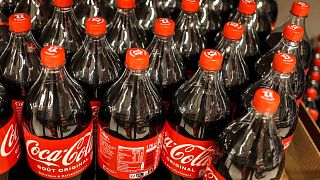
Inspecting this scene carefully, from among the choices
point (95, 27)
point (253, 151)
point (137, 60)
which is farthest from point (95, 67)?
point (253, 151)

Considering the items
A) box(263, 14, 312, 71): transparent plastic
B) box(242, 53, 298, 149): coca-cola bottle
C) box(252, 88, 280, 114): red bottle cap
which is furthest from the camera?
box(263, 14, 312, 71): transparent plastic

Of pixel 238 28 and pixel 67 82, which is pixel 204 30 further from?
pixel 67 82

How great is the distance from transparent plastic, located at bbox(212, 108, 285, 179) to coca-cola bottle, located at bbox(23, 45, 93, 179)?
367mm

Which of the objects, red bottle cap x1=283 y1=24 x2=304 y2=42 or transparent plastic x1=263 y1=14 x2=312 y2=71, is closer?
red bottle cap x1=283 y1=24 x2=304 y2=42

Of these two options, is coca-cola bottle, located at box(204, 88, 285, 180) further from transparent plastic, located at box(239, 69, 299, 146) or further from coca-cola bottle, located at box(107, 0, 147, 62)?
coca-cola bottle, located at box(107, 0, 147, 62)

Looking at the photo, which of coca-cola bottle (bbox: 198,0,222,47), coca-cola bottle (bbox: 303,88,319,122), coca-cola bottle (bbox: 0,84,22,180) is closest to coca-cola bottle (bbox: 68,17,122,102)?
coca-cola bottle (bbox: 0,84,22,180)

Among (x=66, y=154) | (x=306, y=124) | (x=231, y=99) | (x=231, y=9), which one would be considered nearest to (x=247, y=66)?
(x=231, y=99)

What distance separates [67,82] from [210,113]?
37cm

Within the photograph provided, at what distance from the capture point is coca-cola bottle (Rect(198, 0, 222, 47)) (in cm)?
153

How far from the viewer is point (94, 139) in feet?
4.22

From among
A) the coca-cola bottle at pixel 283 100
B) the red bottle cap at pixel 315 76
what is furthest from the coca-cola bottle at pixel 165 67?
the red bottle cap at pixel 315 76

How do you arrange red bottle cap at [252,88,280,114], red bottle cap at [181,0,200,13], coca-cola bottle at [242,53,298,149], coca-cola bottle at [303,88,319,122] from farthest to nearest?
coca-cola bottle at [303,88,319,122] → red bottle cap at [181,0,200,13] → coca-cola bottle at [242,53,298,149] → red bottle cap at [252,88,280,114]

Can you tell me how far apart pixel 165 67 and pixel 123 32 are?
0.19 metres

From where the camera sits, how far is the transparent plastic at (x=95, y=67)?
117 centimetres
